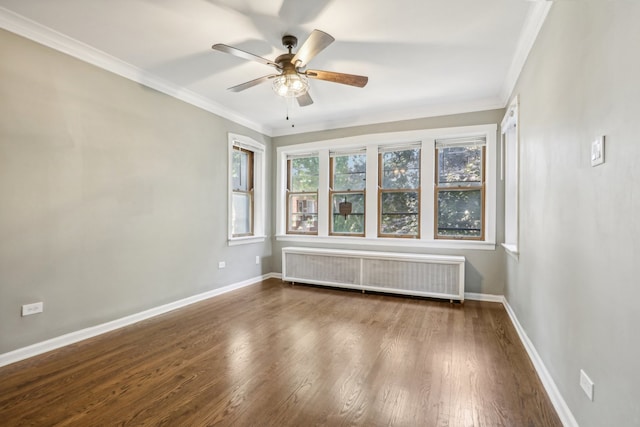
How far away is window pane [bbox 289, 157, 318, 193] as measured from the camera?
544 cm

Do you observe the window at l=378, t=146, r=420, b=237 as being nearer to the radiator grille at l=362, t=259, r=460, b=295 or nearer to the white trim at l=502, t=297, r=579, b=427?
the radiator grille at l=362, t=259, r=460, b=295

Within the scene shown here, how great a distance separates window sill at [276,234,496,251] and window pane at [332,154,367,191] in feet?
2.99

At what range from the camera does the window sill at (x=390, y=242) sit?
4.20m

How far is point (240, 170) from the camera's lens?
16.6 ft

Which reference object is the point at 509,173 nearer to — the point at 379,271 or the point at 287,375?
the point at 379,271

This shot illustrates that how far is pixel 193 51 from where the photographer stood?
290 centimetres

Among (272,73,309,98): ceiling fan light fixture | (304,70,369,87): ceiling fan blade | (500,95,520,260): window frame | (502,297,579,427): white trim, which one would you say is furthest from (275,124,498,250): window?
(272,73,309,98): ceiling fan light fixture

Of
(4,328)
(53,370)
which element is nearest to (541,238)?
(53,370)

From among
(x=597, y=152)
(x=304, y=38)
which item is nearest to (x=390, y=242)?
(x=304, y=38)

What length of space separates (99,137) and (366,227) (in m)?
3.74

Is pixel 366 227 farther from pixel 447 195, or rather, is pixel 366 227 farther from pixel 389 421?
pixel 389 421

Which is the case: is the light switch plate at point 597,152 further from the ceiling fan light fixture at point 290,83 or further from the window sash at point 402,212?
the window sash at point 402,212

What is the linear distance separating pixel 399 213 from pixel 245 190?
2.69 m

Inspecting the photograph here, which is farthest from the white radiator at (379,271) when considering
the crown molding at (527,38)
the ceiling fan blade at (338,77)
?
the ceiling fan blade at (338,77)
